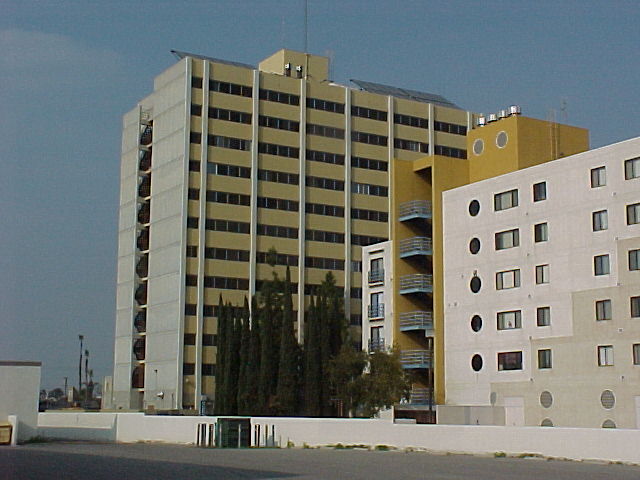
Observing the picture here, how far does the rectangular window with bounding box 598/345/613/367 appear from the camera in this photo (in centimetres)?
5262

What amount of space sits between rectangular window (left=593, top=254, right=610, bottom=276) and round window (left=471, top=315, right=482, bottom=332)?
9695mm

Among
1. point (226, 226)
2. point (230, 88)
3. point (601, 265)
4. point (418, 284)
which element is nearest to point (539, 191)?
point (601, 265)

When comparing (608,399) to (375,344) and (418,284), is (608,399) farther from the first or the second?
(375,344)

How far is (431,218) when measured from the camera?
68188mm

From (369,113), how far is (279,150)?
10.7m

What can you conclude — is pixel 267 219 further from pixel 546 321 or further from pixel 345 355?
pixel 546 321

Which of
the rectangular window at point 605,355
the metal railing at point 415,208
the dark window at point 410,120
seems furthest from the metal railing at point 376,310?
the dark window at point 410,120

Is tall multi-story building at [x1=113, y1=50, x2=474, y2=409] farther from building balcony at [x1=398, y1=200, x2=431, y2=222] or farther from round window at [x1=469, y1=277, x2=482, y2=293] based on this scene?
round window at [x1=469, y1=277, x2=482, y2=293]

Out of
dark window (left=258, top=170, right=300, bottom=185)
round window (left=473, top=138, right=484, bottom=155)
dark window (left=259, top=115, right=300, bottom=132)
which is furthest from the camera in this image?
dark window (left=259, top=115, right=300, bottom=132)

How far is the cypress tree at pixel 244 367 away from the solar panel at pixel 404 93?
105 feet

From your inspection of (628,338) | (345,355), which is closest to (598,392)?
(628,338)

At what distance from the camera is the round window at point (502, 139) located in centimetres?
6519

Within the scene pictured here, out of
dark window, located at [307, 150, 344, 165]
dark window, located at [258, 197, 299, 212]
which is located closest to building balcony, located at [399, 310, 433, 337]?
dark window, located at [258, 197, 299, 212]

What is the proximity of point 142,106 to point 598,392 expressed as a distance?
5532cm
